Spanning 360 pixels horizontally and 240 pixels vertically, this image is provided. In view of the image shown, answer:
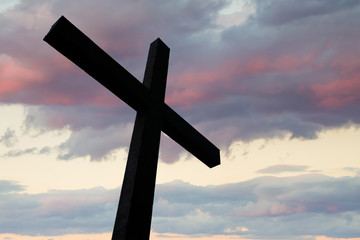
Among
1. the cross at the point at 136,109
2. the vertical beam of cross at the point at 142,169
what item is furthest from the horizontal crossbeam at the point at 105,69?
the vertical beam of cross at the point at 142,169

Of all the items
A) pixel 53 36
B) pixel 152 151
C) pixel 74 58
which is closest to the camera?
pixel 53 36

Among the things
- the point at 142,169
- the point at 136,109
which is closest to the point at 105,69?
the point at 136,109

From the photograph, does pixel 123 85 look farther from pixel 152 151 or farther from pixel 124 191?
pixel 124 191

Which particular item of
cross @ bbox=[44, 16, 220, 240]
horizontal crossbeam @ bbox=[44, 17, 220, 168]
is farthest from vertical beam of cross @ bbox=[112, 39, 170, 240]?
horizontal crossbeam @ bbox=[44, 17, 220, 168]

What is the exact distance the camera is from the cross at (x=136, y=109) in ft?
8.07

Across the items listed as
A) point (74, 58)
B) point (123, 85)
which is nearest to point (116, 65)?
point (123, 85)

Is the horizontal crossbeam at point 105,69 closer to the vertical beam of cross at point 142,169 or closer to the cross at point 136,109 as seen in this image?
the cross at point 136,109

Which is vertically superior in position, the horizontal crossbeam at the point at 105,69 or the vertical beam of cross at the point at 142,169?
the horizontal crossbeam at the point at 105,69

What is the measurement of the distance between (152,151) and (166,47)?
1.50 metres

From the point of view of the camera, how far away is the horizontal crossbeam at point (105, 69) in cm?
249

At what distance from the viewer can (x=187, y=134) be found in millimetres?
3736

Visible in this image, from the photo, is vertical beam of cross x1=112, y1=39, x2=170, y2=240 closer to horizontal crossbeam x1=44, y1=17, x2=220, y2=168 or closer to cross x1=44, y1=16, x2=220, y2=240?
cross x1=44, y1=16, x2=220, y2=240

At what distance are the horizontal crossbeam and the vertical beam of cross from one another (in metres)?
0.14

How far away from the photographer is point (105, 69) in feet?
9.05
